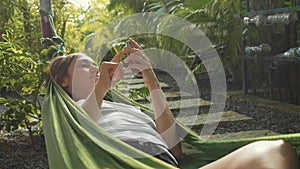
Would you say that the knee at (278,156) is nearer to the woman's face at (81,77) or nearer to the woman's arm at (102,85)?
the woman's arm at (102,85)

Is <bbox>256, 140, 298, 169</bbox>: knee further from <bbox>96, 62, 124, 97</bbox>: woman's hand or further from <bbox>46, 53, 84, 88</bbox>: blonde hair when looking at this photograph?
<bbox>46, 53, 84, 88</bbox>: blonde hair

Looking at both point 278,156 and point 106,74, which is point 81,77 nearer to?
point 106,74

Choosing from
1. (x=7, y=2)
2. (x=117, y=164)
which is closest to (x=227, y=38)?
(x=7, y=2)

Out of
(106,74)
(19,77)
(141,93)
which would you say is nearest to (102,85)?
(106,74)

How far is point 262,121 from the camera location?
291 centimetres

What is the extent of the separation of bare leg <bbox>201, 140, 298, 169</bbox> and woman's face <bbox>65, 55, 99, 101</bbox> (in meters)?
0.52

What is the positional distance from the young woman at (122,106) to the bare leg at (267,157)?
0.05 metres

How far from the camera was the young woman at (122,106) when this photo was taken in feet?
4.20

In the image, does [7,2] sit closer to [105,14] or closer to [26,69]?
[26,69]

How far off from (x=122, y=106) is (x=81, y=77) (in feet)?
0.52

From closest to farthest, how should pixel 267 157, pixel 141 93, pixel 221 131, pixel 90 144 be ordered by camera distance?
1. pixel 267 157
2. pixel 90 144
3. pixel 141 93
4. pixel 221 131

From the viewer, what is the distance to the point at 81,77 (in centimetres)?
142

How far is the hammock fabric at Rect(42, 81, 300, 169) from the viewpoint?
1137mm

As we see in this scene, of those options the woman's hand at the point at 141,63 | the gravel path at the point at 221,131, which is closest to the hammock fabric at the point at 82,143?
the woman's hand at the point at 141,63
